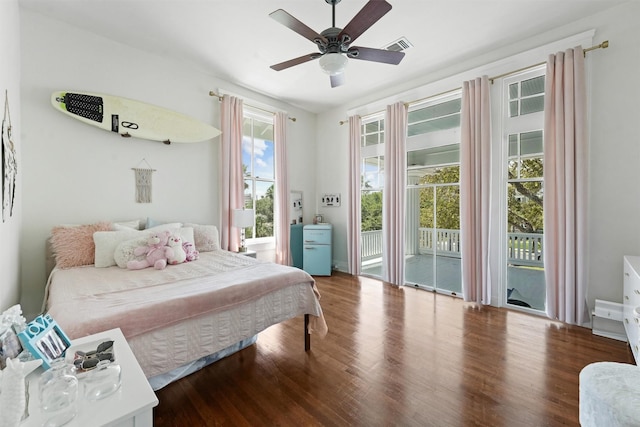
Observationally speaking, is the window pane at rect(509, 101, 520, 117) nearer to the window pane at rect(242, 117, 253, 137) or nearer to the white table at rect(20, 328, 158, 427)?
the window pane at rect(242, 117, 253, 137)

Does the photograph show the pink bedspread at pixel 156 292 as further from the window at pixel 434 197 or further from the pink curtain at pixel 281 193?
the window at pixel 434 197

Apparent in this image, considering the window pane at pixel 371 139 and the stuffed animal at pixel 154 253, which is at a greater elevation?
the window pane at pixel 371 139

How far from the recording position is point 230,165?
4000 millimetres

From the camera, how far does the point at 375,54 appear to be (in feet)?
7.83

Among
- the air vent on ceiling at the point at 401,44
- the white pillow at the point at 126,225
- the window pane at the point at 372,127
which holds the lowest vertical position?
the white pillow at the point at 126,225

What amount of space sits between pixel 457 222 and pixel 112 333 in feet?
12.9

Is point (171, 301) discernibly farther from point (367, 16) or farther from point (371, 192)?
point (371, 192)

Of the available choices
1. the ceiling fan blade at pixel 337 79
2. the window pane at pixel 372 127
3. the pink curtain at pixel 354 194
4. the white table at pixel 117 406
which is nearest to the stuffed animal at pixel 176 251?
the white table at pixel 117 406

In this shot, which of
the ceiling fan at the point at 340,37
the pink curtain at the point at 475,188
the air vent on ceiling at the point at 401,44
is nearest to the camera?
the ceiling fan at the point at 340,37

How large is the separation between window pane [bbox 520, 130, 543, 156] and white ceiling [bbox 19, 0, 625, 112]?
1.10m

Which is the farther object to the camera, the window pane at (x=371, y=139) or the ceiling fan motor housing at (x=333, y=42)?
the window pane at (x=371, y=139)

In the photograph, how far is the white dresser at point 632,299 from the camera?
6.37ft

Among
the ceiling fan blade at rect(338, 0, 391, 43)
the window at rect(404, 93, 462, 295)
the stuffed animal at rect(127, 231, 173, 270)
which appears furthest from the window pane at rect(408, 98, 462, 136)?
the stuffed animal at rect(127, 231, 173, 270)

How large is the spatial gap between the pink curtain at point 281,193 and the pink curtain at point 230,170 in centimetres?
79
